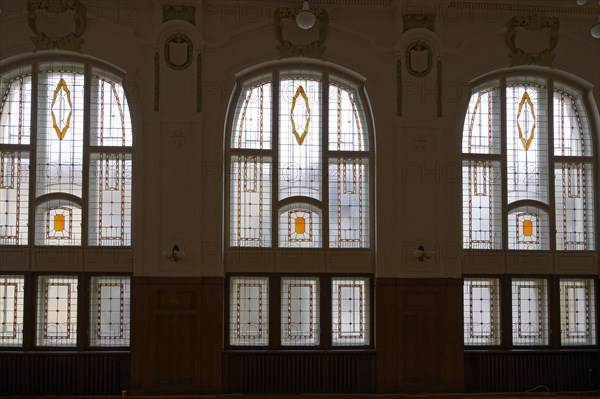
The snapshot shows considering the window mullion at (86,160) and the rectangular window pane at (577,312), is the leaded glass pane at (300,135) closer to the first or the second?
the window mullion at (86,160)

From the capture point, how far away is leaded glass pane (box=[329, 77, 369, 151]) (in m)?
10.9

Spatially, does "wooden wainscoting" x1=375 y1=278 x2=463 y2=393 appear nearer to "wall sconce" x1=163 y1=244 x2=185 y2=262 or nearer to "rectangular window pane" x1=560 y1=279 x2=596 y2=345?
"rectangular window pane" x1=560 y1=279 x2=596 y2=345

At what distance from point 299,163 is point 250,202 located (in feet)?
2.96

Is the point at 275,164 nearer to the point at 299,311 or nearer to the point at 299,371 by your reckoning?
the point at 299,311

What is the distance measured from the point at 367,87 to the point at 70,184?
4422 millimetres

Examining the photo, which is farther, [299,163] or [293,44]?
[299,163]

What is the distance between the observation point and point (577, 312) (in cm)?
1109

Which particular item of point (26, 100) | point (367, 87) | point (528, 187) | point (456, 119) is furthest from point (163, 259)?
point (528, 187)

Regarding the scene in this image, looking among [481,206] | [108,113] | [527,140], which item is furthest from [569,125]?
[108,113]

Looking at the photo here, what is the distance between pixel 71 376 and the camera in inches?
403

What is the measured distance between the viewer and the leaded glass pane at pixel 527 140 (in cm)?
1109

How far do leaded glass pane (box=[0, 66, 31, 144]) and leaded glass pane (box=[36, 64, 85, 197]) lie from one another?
186 mm

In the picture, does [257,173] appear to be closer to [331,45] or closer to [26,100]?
[331,45]

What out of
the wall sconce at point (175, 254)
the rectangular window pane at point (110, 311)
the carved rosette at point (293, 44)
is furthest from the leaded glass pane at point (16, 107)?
the carved rosette at point (293, 44)
